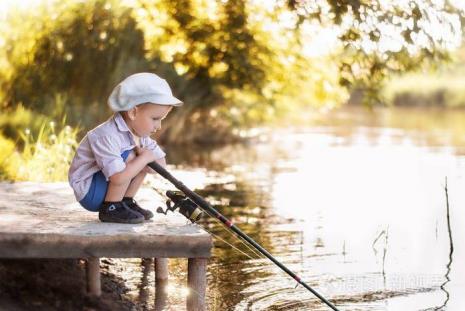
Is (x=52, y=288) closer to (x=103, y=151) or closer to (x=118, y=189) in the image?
(x=118, y=189)

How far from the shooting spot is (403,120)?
28.6 m

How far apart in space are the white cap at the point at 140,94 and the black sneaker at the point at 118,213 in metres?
0.57

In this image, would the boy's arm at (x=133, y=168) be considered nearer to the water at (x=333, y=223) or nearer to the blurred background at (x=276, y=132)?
the blurred background at (x=276, y=132)

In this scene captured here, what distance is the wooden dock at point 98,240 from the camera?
543 centimetres

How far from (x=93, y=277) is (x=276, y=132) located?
707 inches

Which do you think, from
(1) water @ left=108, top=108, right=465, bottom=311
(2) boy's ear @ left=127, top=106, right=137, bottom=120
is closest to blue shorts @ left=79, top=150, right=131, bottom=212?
(2) boy's ear @ left=127, top=106, right=137, bottom=120

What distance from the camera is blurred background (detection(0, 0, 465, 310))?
768 centimetres

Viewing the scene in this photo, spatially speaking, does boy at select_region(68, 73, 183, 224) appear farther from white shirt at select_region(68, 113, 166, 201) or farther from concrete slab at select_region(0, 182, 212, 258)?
concrete slab at select_region(0, 182, 212, 258)

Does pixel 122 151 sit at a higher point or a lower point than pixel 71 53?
lower

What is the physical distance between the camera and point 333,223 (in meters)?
10.3

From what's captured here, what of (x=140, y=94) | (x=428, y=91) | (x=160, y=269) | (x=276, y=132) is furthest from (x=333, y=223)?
(x=428, y=91)

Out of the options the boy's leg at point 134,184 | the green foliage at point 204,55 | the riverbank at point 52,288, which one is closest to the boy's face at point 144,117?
the boy's leg at point 134,184

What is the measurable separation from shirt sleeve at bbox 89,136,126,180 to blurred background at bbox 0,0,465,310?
840 millimetres

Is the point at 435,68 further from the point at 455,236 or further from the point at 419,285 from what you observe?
the point at 419,285
